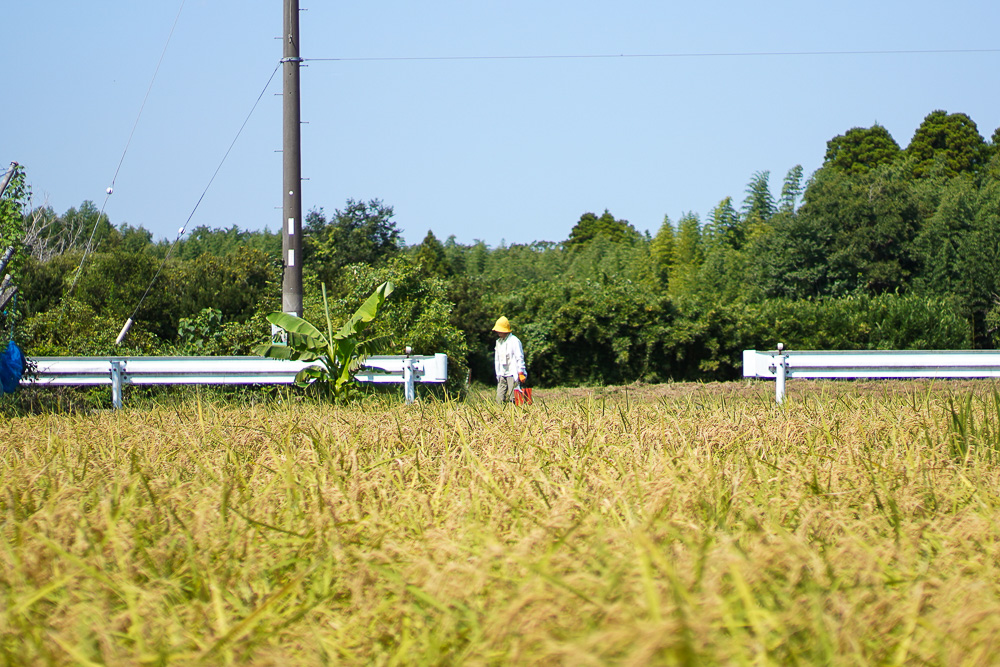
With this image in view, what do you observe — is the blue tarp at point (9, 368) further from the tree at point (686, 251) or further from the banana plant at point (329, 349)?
the tree at point (686, 251)

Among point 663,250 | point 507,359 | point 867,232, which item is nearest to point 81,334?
point 507,359

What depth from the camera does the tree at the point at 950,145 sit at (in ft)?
201

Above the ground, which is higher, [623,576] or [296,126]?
[296,126]

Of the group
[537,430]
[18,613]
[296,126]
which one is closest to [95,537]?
[18,613]

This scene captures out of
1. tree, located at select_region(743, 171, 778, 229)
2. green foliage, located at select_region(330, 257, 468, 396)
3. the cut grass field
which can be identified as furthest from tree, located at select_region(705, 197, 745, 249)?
the cut grass field

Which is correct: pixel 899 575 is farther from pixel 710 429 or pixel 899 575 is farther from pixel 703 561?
pixel 710 429

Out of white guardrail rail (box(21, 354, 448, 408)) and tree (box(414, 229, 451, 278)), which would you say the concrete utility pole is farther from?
tree (box(414, 229, 451, 278))

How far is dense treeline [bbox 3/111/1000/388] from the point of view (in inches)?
683

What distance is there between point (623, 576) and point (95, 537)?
164cm

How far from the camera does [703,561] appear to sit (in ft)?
7.01

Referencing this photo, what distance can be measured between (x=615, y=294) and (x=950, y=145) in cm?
4937

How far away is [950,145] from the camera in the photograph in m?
61.9

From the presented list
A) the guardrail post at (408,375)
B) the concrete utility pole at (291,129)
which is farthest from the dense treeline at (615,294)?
the guardrail post at (408,375)

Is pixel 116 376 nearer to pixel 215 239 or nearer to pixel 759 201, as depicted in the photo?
pixel 759 201
